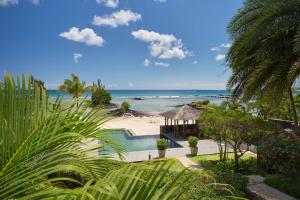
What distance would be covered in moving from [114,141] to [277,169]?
11.4 m

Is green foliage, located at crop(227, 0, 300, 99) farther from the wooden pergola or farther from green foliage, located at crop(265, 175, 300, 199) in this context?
the wooden pergola

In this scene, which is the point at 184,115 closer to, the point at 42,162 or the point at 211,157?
the point at 211,157

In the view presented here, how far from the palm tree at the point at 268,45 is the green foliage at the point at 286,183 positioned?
136 inches

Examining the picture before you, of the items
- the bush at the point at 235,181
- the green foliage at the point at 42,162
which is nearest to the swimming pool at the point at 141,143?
the bush at the point at 235,181

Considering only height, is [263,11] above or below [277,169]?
above

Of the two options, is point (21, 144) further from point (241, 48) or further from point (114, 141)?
point (241, 48)

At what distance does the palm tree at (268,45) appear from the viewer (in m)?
8.18

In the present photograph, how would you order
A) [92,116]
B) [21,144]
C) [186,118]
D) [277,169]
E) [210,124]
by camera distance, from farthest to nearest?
[186,118] < [210,124] < [277,169] < [92,116] < [21,144]

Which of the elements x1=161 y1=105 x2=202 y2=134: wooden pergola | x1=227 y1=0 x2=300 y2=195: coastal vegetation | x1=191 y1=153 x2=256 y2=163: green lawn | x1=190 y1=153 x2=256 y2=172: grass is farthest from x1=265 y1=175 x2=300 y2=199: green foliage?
x1=161 y1=105 x2=202 y2=134: wooden pergola

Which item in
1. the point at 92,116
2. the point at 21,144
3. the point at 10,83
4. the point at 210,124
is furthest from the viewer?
the point at 210,124

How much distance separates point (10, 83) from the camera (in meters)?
1.56

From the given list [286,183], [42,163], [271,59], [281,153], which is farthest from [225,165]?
[42,163]

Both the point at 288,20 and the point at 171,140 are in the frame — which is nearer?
the point at 288,20

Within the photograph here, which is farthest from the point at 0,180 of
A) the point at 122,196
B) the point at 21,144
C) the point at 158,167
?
the point at 158,167
